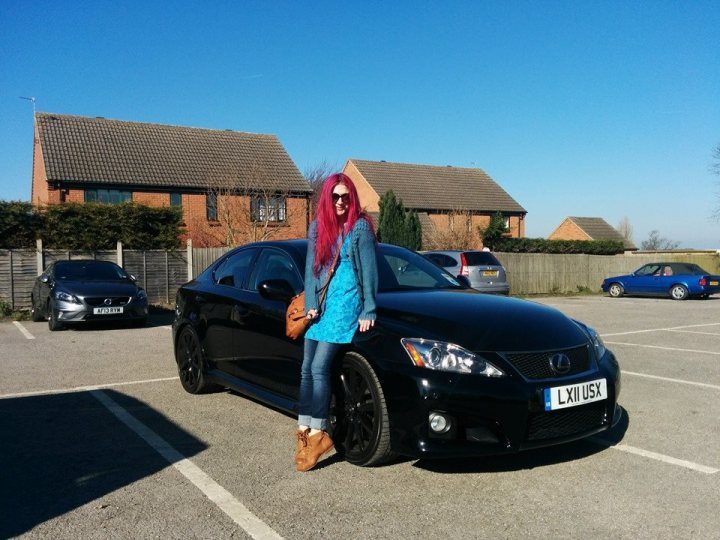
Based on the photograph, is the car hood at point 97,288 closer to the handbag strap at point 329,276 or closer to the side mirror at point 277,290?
the side mirror at point 277,290

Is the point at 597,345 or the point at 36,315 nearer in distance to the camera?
the point at 597,345

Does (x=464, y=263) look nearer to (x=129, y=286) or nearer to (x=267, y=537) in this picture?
(x=129, y=286)

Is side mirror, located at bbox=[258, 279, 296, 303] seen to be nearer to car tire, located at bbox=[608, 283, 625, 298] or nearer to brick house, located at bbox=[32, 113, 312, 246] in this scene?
brick house, located at bbox=[32, 113, 312, 246]

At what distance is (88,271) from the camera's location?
13.8 metres

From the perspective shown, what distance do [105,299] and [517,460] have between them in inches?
401

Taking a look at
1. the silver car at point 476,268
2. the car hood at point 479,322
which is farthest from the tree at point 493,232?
the car hood at point 479,322

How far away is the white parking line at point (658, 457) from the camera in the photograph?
425 cm

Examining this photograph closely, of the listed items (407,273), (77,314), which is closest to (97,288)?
(77,314)

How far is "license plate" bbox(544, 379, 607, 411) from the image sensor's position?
3.91 meters

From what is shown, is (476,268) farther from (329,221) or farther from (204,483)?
(204,483)

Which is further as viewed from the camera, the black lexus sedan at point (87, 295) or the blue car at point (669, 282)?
the blue car at point (669, 282)

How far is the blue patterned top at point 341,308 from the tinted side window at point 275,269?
765 mm

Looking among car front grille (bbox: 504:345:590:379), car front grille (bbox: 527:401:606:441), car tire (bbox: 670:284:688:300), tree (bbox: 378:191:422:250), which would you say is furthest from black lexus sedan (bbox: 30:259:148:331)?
car tire (bbox: 670:284:688:300)

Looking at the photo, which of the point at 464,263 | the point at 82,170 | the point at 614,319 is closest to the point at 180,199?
the point at 82,170
